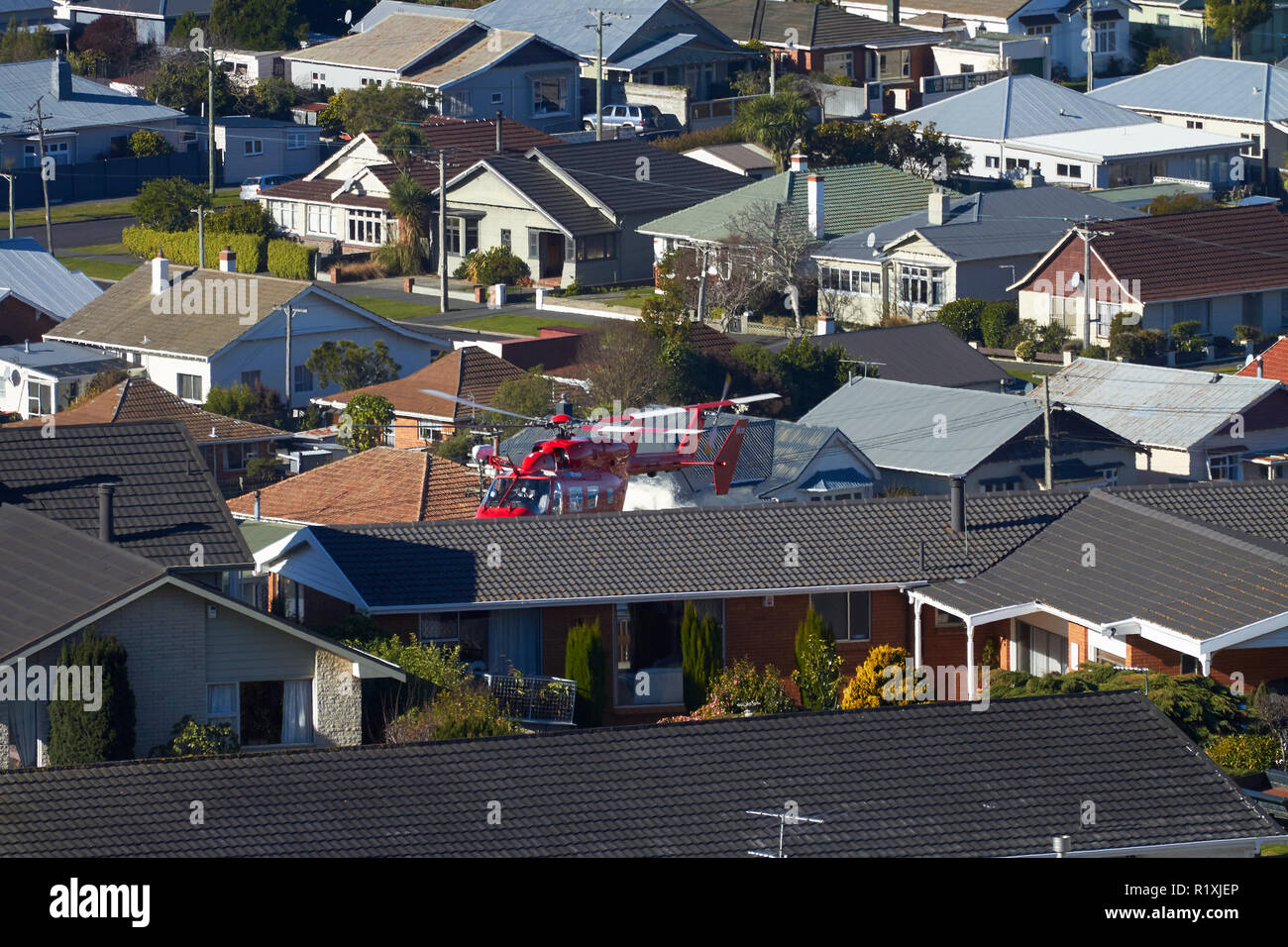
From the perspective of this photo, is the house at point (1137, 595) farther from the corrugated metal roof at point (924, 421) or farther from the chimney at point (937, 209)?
the chimney at point (937, 209)

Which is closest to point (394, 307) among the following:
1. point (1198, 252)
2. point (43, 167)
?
point (43, 167)

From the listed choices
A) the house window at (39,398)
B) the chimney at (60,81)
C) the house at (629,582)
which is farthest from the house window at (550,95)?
the house at (629,582)

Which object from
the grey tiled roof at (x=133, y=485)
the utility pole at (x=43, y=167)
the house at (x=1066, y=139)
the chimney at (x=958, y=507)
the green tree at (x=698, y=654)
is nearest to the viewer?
the grey tiled roof at (x=133, y=485)

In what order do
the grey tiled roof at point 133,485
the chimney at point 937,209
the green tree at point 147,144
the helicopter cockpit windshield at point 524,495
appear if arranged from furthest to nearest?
the green tree at point 147,144 < the chimney at point 937,209 < the helicopter cockpit windshield at point 524,495 < the grey tiled roof at point 133,485

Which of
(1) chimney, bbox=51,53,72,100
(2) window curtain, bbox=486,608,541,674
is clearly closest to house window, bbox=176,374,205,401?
(2) window curtain, bbox=486,608,541,674

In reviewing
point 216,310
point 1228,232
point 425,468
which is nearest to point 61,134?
point 216,310

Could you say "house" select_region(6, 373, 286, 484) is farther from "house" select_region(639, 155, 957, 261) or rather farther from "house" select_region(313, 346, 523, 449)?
"house" select_region(639, 155, 957, 261)
